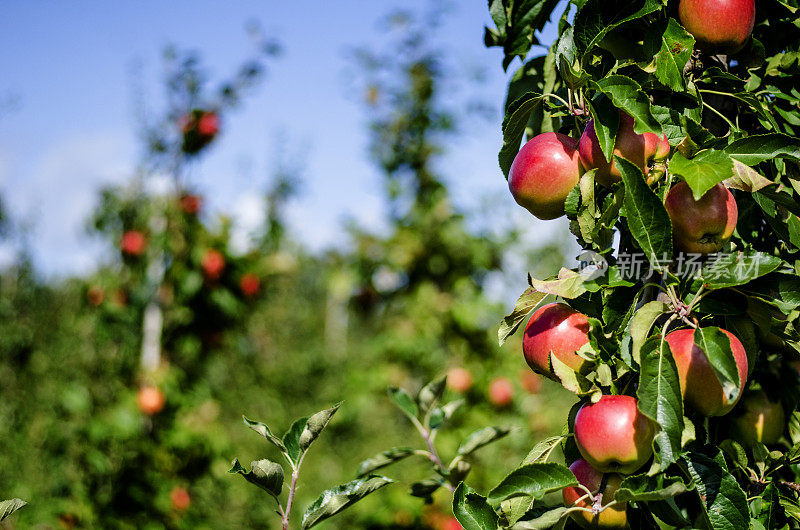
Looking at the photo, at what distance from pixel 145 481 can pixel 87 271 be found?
1.02m

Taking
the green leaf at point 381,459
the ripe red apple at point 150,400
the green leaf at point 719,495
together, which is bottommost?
the ripe red apple at point 150,400

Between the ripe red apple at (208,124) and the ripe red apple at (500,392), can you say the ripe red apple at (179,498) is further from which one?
the ripe red apple at (208,124)

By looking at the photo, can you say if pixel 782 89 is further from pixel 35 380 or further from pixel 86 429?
pixel 35 380

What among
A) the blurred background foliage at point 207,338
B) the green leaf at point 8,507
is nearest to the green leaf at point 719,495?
the green leaf at point 8,507

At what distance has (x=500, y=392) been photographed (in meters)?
2.84

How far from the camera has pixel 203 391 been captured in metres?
2.86

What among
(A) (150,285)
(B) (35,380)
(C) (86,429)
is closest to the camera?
(C) (86,429)

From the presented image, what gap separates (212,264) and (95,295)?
527 mm

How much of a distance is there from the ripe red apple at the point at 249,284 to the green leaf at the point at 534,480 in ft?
8.17

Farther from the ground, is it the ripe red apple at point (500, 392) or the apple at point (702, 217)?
the apple at point (702, 217)

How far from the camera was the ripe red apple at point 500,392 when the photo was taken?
2844 mm

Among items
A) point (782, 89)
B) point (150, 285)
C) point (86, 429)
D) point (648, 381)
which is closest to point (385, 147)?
point (150, 285)

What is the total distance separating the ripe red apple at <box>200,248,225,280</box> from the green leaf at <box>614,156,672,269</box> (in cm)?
243

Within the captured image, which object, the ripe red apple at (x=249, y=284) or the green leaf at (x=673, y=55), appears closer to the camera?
the green leaf at (x=673, y=55)
